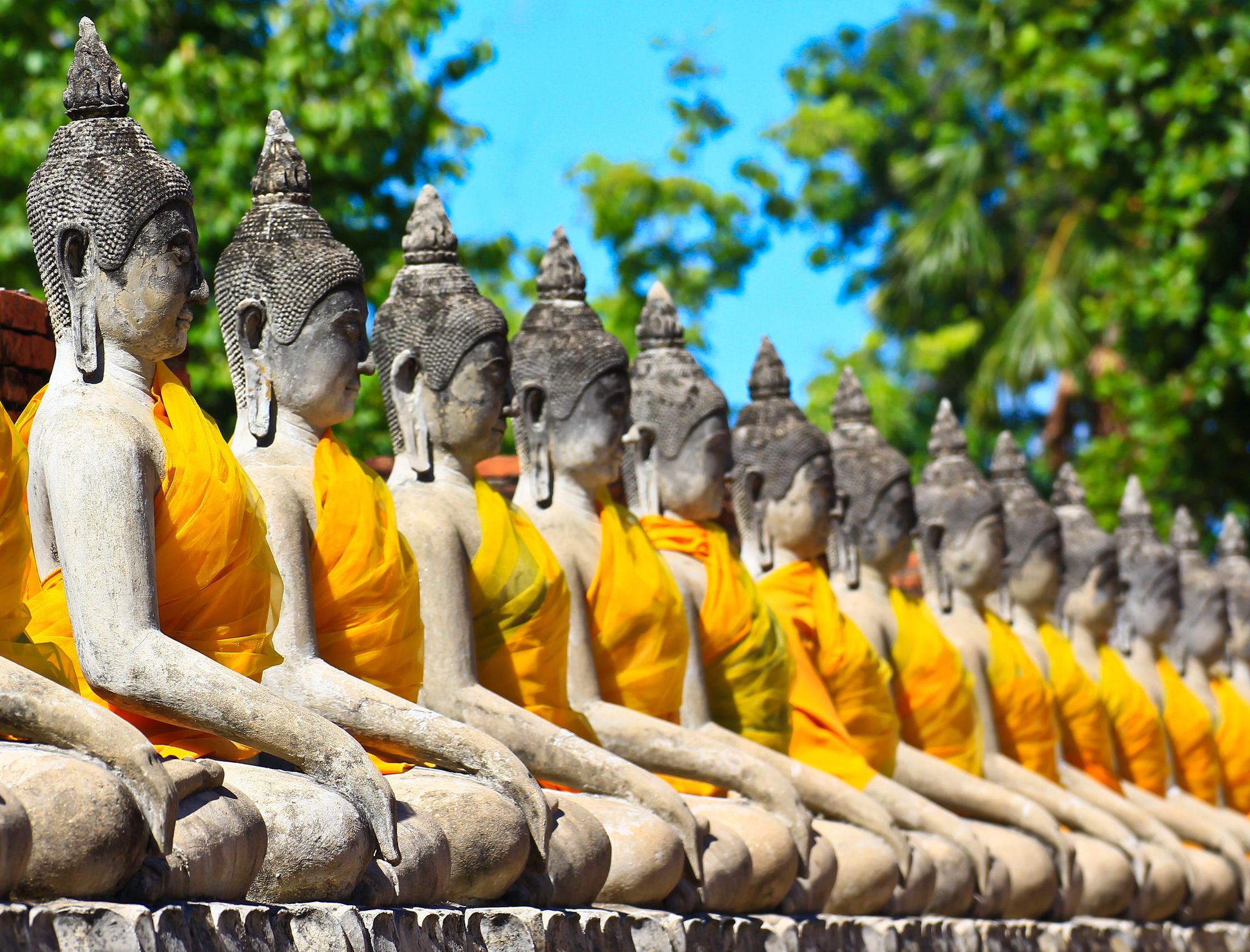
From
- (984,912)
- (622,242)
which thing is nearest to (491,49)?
(622,242)

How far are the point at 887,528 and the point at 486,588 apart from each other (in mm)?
3740

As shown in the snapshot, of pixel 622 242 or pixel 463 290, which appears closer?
pixel 463 290

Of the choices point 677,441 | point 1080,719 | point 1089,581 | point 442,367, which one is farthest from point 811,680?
point 1089,581

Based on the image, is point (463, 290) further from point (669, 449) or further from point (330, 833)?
point (330, 833)

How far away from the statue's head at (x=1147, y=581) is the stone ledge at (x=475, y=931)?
412 cm

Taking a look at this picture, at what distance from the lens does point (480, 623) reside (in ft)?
23.5

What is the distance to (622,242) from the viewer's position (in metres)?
19.6

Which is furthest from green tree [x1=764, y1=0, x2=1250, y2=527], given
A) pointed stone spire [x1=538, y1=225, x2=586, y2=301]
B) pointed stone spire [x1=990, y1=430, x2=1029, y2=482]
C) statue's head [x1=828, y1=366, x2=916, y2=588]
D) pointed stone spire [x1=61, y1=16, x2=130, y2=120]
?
pointed stone spire [x1=61, y1=16, x2=130, y2=120]

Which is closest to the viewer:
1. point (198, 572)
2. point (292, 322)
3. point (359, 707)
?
point (198, 572)

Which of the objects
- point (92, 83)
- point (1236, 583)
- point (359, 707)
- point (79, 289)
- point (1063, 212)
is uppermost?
Result: point (1063, 212)

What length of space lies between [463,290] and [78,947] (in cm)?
356

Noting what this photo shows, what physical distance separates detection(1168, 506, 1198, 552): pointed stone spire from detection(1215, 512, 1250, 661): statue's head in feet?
1.04

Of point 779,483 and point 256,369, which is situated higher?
point 779,483

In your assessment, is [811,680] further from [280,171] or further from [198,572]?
[198,572]
